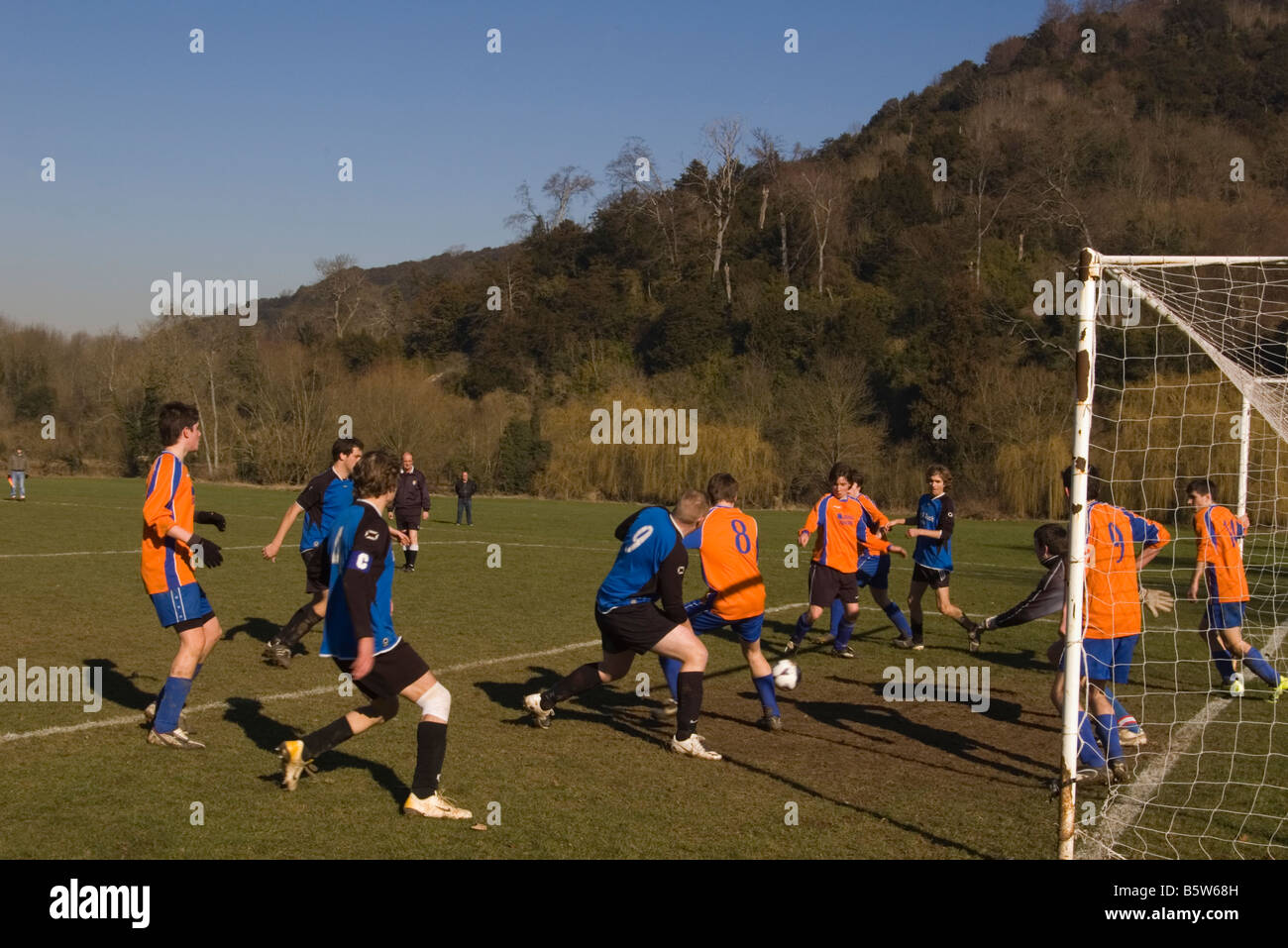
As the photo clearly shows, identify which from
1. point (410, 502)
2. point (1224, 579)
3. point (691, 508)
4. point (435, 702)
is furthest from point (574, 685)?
point (410, 502)

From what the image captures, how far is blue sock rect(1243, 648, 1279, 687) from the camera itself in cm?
940

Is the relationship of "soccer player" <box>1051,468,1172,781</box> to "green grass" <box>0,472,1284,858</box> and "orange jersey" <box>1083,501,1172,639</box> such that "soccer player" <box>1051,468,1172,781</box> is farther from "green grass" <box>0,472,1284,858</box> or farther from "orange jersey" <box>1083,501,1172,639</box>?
"green grass" <box>0,472,1284,858</box>

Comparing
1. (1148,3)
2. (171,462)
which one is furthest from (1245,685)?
(1148,3)

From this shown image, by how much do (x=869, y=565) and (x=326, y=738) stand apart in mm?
7297

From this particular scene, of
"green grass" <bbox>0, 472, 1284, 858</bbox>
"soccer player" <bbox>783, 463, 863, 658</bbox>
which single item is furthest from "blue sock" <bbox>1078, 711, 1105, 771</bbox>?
"soccer player" <bbox>783, 463, 863, 658</bbox>

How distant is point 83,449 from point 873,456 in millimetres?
44675

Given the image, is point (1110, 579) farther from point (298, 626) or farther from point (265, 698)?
point (298, 626)

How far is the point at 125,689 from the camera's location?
888cm

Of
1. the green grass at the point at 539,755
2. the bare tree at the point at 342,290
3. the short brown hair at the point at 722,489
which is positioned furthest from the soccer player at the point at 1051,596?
the bare tree at the point at 342,290

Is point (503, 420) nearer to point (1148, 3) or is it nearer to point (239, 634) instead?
point (239, 634)

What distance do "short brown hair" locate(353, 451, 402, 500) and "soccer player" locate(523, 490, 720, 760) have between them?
1.85 meters

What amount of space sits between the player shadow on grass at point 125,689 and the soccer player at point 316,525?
1131 millimetres

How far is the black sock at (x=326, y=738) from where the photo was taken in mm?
6207

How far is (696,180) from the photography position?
81812 millimetres
